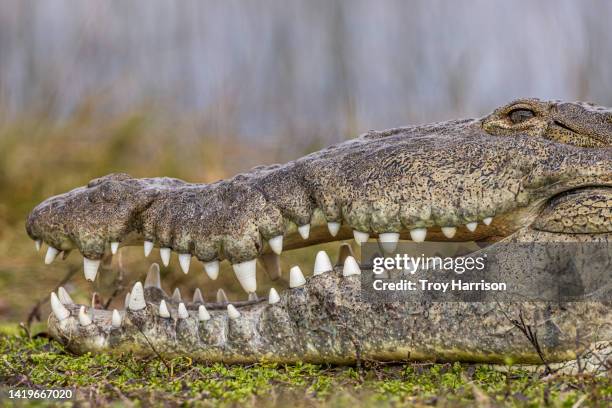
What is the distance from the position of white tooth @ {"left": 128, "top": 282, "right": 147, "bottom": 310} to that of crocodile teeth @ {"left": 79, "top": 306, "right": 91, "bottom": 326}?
26 centimetres

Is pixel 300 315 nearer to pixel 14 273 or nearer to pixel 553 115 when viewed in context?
pixel 553 115

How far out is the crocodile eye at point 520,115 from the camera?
2.91m

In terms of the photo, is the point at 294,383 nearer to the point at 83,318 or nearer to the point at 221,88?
the point at 83,318

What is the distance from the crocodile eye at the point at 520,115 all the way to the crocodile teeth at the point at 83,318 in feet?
7.12

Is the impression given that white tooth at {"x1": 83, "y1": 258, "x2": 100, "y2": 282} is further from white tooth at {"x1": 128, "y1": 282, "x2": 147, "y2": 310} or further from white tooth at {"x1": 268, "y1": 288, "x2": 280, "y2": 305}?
white tooth at {"x1": 268, "y1": 288, "x2": 280, "y2": 305}


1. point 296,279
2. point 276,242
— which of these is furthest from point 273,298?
point 276,242

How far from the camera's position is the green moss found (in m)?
2.06

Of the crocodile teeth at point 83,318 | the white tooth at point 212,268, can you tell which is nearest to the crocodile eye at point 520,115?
the white tooth at point 212,268

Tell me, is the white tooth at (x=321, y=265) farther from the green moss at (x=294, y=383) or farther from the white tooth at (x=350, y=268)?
the green moss at (x=294, y=383)

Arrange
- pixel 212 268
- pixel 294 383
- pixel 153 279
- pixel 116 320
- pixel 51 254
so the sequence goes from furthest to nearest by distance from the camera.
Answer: pixel 153 279, pixel 51 254, pixel 116 320, pixel 212 268, pixel 294 383

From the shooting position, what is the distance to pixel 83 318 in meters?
2.90

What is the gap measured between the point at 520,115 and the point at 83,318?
2.23 metres

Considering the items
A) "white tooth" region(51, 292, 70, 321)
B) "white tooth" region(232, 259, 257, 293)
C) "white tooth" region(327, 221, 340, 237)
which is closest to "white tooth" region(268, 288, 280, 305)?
"white tooth" region(232, 259, 257, 293)

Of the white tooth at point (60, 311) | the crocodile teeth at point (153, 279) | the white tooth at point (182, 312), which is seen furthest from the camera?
the crocodile teeth at point (153, 279)
